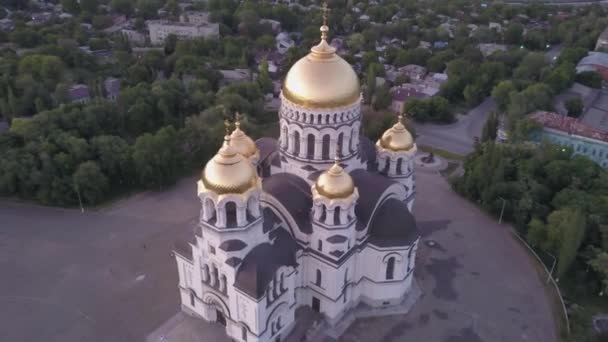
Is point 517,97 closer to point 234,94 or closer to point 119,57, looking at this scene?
point 234,94

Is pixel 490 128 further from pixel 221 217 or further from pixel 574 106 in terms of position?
pixel 221 217

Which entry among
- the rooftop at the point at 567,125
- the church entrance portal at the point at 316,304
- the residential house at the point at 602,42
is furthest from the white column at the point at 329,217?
the residential house at the point at 602,42

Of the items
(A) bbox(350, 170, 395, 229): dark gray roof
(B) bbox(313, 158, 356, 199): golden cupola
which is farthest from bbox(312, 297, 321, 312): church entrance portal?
(B) bbox(313, 158, 356, 199): golden cupola

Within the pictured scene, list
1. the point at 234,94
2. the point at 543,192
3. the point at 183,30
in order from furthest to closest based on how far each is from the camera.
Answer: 1. the point at 183,30
2. the point at 234,94
3. the point at 543,192

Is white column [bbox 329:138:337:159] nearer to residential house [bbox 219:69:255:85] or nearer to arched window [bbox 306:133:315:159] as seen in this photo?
arched window [bbox 306:133:315:159]

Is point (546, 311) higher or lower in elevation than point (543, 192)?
lower

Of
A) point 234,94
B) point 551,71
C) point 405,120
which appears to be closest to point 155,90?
point 234,94

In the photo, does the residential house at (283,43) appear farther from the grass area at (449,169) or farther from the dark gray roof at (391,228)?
the dark gray roof at (391,228)
